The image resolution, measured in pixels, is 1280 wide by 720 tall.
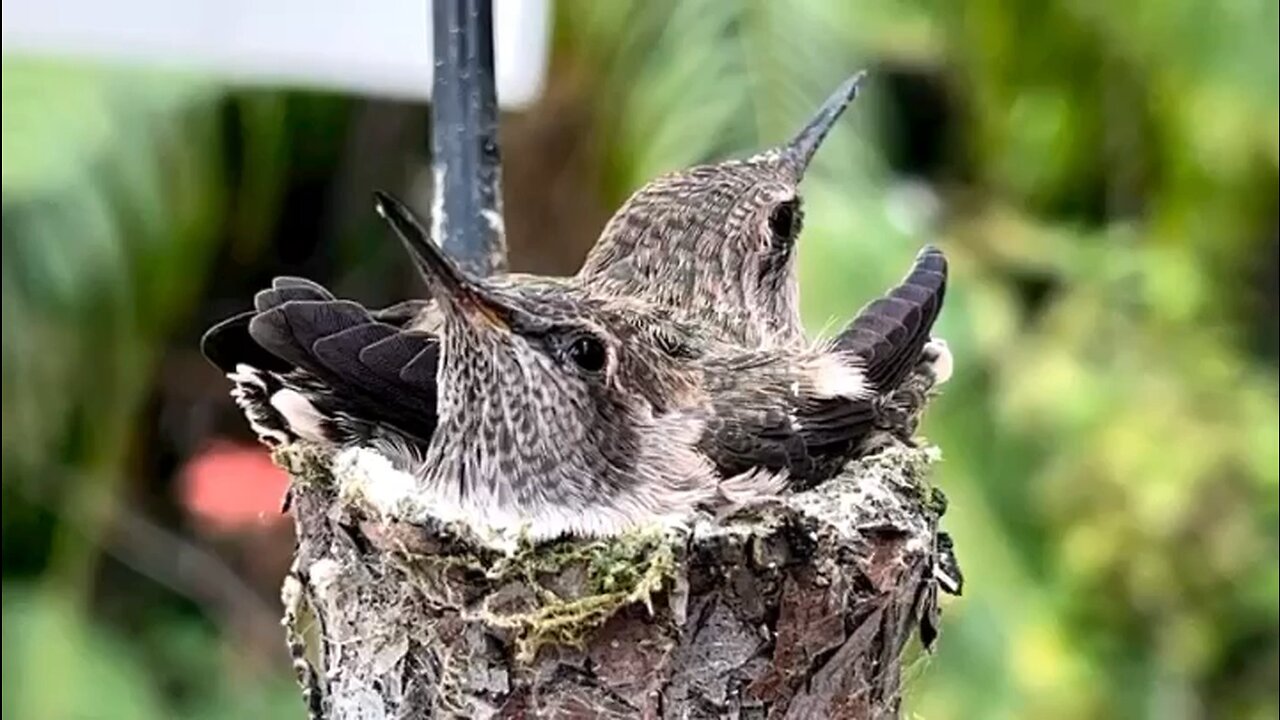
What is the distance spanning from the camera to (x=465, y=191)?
946 millimetres

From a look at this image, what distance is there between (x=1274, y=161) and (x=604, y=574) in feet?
7.70

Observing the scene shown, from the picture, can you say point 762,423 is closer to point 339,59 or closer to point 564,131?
point 339,59

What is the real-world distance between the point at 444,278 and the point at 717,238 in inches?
18.0

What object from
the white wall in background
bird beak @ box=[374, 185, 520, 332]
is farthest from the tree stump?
the white wall in background

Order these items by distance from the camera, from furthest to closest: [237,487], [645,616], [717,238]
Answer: [237,487] → [717,238] → [645,616]

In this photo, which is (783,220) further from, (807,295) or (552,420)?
(807,295)

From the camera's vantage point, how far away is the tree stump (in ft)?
2.50

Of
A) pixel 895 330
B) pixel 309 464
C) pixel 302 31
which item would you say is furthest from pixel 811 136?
pixel 309 464

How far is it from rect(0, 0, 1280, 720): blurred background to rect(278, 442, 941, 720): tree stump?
50.8 inches

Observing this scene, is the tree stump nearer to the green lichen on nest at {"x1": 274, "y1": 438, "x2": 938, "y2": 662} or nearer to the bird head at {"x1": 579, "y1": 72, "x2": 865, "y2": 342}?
the green lichen on nest at {"x1": 274, "y1": 438, "x2": 938, "y2": 662}

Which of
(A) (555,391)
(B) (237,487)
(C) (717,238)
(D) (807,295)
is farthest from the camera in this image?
(B) (237,487)

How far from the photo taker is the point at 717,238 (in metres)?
1.20

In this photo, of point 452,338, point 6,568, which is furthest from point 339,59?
point 6,568

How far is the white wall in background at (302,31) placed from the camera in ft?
4.12
